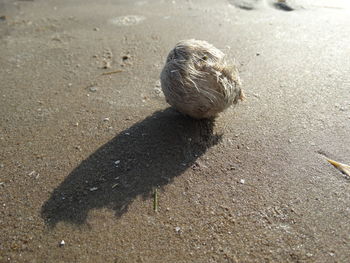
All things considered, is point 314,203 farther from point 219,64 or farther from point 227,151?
point 219,64

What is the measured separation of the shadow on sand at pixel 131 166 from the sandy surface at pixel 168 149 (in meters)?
0.01

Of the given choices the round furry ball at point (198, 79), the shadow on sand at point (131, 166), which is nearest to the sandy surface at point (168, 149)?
the shadow on sand at point (131, 166)

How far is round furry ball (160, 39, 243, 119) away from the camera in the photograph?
255 centimetres

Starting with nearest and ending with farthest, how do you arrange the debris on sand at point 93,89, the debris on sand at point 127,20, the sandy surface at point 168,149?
the sandy surface at point 168,149 < the debris on sand at point 93,89 < the debris on sand at point 127,20

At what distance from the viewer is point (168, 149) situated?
275cm

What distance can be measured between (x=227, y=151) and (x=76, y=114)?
64.4 inches

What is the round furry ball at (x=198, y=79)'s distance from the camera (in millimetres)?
2555

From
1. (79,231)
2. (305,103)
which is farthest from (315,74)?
(79,231)

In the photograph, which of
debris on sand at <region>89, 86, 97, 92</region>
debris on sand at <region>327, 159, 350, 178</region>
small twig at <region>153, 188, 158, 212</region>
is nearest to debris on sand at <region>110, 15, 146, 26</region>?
debris on sand at <region>89, 86, 97, 92</region>

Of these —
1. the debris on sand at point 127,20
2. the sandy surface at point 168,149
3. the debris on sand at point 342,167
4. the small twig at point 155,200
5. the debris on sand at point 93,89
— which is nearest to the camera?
the sandy surface at point 168,149

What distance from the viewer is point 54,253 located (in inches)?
84.3

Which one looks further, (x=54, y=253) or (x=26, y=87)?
(x=26, y=87)

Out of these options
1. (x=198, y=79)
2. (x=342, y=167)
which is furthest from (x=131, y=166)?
(x=342, y=167)

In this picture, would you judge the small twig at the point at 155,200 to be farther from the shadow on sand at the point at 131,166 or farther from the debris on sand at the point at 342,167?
the debris on sand at the point at 342,167
